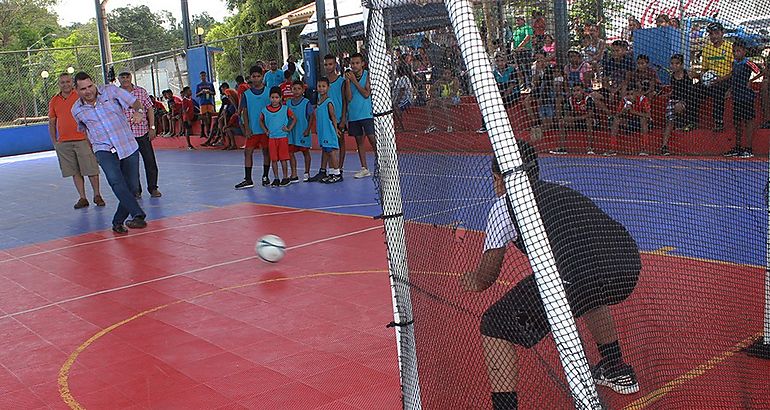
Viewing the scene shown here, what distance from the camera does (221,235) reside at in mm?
9562

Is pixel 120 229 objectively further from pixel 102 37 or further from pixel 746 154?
pixel 102 37

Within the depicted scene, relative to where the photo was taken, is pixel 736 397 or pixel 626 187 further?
pixel 626 187

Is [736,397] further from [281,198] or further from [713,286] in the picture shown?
[281,198]

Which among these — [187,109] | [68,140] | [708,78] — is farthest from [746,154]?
[187,109]

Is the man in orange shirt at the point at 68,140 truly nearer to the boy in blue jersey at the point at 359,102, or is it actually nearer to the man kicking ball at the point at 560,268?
the boy in blue jersey at the point at 359,102

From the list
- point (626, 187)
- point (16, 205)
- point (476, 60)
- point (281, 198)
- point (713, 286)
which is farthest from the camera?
point (16, 205)

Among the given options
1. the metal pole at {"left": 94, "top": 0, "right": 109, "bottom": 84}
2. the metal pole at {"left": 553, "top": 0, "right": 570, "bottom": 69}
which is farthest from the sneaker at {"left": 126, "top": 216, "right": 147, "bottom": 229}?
the metal pole at {"left": 94, "top": 0, "right": 109, "bottom": 84}

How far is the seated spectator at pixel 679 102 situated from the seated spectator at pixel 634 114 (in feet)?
0.63

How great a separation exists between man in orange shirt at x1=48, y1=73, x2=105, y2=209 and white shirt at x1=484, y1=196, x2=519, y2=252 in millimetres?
9736

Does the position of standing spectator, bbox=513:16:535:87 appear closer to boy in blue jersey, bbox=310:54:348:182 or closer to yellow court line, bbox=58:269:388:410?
yellow court line, bbox=58:269:388:410

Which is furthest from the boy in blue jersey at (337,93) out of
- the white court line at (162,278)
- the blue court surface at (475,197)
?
Answer: the white court line at (162,278)

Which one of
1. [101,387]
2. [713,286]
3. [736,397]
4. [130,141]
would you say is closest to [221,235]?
[130,141]

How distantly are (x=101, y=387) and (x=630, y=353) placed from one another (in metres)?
3.26

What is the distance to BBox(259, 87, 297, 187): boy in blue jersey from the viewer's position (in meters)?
13.1
